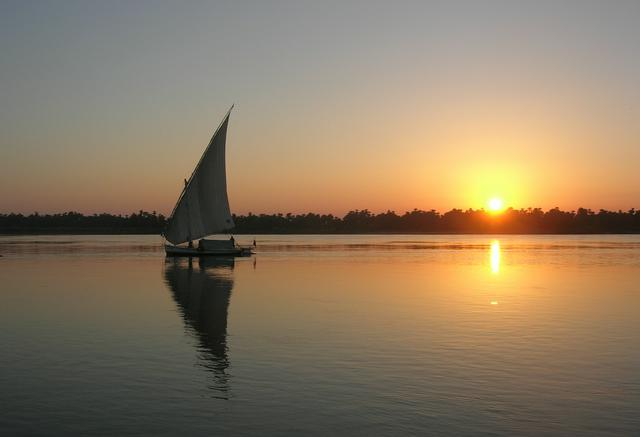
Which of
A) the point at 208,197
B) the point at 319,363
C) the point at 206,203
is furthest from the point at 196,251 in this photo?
the point at 319,363

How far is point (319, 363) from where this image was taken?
20625 mm

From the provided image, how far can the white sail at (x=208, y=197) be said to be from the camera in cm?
7712

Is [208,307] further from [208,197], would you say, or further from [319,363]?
[208,197]

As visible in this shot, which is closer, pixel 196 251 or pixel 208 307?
pixel 208 307

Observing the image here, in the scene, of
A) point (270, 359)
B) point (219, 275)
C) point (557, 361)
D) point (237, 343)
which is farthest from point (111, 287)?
point (557, 361)

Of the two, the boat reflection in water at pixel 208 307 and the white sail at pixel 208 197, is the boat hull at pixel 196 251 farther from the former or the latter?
the boat reflection in water at pixel 208 307

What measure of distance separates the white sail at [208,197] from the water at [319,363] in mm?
35468

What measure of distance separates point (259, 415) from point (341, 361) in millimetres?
6069

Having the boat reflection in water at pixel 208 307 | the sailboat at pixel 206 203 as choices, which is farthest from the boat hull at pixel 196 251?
the boat reflection in water at pixel 208 307

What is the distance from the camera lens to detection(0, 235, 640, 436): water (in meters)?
14.9

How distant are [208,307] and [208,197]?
43.2 meters

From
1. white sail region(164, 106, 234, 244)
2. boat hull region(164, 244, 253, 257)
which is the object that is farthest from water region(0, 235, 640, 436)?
boat hull region(164, 244, 253, 257)

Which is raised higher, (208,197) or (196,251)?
(208,197)

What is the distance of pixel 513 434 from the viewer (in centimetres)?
1389
